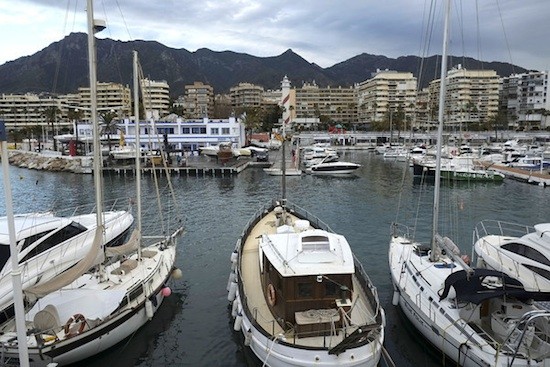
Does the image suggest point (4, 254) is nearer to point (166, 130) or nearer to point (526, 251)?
point (526, 251)

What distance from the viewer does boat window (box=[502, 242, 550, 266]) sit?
50.6ft

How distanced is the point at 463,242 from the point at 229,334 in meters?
18.6

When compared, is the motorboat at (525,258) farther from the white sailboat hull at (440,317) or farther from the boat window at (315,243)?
the boat window at (315,243)

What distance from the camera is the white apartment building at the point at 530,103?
14100 centimetres

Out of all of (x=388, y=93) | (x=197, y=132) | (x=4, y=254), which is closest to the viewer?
(x=4, y=254)

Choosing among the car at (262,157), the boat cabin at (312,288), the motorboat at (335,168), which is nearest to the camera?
the boat cabin at (312,288)

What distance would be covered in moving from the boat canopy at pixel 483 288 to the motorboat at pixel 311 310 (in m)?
2.68

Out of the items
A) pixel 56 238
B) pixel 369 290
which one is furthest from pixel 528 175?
pixel 56 238

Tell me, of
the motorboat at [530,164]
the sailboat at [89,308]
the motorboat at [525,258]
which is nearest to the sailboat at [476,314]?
the motorboat at [525,258]

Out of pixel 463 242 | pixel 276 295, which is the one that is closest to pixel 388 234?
pixel 463 242

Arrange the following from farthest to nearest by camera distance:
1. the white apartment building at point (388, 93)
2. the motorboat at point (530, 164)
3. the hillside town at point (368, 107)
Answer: the white apartment building at point (388, 93), the hillside town at point (368, 107), the motorboat at point (530, 164)

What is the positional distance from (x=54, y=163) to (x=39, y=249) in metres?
64.5

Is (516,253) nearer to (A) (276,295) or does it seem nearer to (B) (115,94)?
(A) (276,295)

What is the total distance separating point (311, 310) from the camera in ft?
40.4
